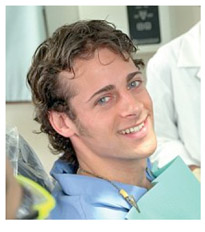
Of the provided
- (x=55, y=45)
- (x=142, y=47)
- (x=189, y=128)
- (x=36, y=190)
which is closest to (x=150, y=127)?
(x=55, y=45)

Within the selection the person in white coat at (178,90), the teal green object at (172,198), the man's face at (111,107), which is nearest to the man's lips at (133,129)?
the man's face at (111,107)

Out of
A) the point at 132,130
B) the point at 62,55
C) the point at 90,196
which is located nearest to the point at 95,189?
the point at 90,196

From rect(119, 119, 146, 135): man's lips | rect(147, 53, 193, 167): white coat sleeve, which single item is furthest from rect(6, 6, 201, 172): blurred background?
rect(119, 119, 146, 135): man's lips

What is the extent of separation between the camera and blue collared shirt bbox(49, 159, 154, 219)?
68 cm

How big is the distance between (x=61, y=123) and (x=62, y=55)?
117 millimetres

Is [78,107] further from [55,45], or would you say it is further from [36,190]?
[36,190]

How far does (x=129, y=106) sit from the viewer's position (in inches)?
26.9

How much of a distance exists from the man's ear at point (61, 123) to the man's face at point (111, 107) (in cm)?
1

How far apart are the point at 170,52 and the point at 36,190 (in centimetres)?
118

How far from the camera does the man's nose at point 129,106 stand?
2.23ft

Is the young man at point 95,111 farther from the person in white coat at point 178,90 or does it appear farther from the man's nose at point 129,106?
the person in white coat at point 178,90

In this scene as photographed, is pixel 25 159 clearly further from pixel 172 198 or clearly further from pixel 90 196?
pixel 172 198

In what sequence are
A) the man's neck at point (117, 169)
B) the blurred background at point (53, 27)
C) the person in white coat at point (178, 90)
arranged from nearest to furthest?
1. the man's neck at point (117, 169)
2. the blurred background at point (53, 27)
3. the person in white coat at point (178, 90)

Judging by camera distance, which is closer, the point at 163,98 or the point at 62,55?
the point at 62,55
